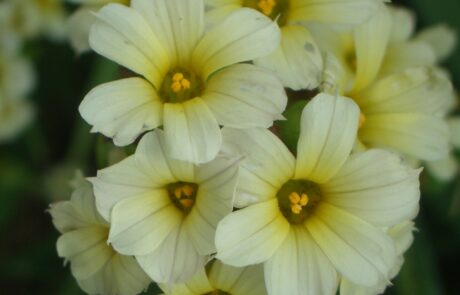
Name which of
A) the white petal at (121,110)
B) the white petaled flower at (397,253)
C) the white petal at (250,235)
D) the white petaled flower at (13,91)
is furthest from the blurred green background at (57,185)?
the white petal at (121,110)

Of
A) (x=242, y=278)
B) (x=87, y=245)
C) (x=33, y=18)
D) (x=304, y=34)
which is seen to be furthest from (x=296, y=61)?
(x=33, y=18)

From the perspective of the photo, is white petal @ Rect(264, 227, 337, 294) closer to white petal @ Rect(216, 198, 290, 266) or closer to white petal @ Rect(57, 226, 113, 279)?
white petal @ Rect(216, 198, 290, 266)

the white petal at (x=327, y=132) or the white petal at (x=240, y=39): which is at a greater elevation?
the white petal at (x=240, y=39)

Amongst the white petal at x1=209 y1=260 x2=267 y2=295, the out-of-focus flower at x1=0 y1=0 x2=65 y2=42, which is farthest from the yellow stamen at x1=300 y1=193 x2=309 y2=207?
the out-of-focus flower at x1=0 y1=0 x2=65 y2=42

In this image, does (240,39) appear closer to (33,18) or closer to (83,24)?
(83,24)

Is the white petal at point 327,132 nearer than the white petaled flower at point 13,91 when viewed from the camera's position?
Yes

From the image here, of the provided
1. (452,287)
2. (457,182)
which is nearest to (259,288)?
(457,182)

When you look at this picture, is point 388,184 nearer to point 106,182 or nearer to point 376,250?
point 376,250

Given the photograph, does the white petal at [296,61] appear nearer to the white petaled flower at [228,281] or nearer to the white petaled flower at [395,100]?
the white petaled flower at [395,100]
